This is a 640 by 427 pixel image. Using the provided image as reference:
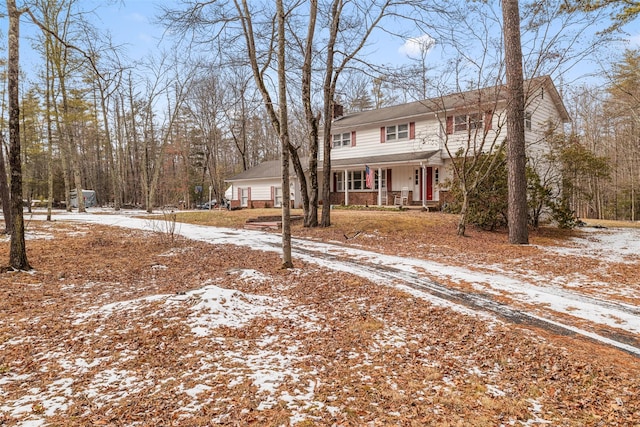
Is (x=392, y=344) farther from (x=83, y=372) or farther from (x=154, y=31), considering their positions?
(x=154, y=31)

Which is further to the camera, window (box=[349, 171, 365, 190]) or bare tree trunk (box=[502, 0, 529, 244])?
window (box=[349, 171, 365, 190])

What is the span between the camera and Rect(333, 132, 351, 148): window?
887 inches

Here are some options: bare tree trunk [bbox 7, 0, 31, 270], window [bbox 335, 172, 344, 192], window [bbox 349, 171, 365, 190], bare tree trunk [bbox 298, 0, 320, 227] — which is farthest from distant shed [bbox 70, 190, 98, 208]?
bare tree trunk [bbox 7, 0, 31, 270]

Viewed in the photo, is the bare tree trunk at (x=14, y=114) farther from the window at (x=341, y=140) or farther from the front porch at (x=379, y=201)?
Answer: the window at (x=341, y=140)

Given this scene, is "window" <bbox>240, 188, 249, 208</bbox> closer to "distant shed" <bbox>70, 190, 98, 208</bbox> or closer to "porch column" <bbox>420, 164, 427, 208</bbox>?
"porch column" <bbox>420, 164, 427, 208</bbox>

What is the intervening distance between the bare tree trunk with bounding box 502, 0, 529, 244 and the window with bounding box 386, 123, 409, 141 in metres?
9.48

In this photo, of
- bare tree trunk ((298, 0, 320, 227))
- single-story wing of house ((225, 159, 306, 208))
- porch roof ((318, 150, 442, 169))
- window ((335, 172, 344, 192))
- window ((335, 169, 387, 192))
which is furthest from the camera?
single-story wing of house ((225, 159, 306, 208))

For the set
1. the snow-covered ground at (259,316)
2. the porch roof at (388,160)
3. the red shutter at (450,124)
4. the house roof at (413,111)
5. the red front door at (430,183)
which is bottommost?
the snow-covered ground at (259,316)

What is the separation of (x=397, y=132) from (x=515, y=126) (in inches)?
396

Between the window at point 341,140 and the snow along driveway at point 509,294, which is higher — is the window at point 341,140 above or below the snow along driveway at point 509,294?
above

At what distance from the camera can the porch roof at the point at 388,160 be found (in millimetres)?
17920

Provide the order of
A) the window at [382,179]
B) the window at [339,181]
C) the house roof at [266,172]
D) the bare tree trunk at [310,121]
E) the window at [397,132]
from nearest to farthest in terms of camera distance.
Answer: the bare tree trunk at [310,121] < the window at [397,132] < the window at [382,179] < the window at [339,181] < the house roof at [266,172]

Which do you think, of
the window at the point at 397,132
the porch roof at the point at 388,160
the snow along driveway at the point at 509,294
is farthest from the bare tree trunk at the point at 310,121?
the window at the point at 397,132

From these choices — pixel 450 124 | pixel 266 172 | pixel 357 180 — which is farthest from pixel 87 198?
pixel 450 124
